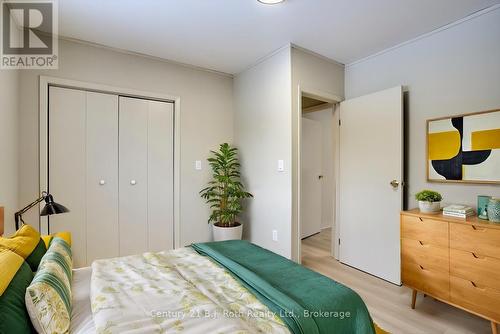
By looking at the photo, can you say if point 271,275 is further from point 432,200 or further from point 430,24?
point 430,24

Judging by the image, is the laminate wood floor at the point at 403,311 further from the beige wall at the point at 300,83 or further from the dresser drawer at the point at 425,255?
the beige wall at the point at 300,83

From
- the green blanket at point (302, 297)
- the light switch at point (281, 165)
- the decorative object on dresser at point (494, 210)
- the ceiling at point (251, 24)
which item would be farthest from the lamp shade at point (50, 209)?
the decorative object on dresser at point (494, 210)

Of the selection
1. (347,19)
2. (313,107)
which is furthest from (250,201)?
(347,19)

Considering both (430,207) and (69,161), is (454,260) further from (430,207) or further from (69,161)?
(69,161)

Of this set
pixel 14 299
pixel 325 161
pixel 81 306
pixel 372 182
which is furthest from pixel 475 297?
pixel 325 161

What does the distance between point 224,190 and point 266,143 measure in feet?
2.63

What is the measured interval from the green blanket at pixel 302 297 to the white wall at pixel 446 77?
5.75ft

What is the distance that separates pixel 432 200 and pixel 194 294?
6.79 ft

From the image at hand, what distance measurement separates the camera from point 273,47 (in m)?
2.86

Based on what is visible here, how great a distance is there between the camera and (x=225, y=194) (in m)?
3.34

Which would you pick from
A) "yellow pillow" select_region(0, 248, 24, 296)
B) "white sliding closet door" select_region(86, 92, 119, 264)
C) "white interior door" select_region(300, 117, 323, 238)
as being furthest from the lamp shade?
"white interior door" select_region(300, 117, 323, 238)

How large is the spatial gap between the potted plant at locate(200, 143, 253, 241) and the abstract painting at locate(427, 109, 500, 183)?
201cm

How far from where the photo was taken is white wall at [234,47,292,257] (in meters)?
2.86

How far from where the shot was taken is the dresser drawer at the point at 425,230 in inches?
80.4
